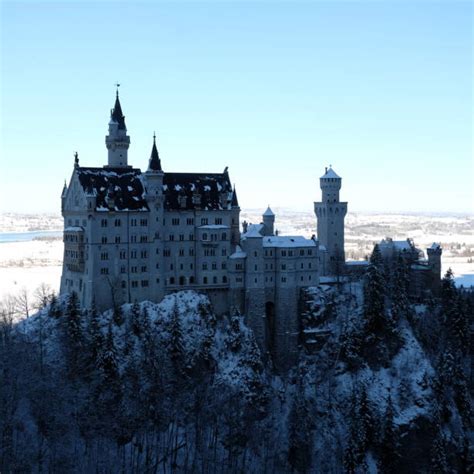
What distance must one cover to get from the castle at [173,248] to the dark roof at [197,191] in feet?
0.46

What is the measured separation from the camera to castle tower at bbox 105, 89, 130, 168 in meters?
99.3

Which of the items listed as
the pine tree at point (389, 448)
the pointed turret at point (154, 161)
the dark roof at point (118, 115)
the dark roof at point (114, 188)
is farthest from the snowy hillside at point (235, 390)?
Result: the dark roof at point (118, 115)

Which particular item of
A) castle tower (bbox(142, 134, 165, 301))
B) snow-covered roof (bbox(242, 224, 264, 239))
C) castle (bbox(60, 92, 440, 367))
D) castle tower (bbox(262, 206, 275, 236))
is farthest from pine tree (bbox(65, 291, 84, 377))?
castle tower (bbox(262, 206, 275, 236))

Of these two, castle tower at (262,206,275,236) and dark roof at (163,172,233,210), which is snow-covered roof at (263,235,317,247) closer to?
castle tower at (262,206,275,236)

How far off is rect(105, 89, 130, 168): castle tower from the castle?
0.13 meters

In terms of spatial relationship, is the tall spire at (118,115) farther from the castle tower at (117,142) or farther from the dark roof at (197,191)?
the dark roof at (197,191)

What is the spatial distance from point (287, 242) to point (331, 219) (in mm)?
12460

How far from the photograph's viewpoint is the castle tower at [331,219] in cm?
10788

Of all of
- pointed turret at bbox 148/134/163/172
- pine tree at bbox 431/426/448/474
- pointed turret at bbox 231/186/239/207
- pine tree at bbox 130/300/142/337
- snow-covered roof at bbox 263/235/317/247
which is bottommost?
pine tree at bbox 431/426/448/474

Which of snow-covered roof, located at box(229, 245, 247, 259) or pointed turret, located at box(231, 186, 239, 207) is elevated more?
pointed turret, located at box(231, 186, 239, 207)

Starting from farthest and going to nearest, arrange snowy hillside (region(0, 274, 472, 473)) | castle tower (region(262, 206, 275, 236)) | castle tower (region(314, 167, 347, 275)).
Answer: castle tower (region(314, 167, 347, 275)), castle tower (region(262, 206, 275, 236)), snowy hillside (region(0, 274, 472, 473))

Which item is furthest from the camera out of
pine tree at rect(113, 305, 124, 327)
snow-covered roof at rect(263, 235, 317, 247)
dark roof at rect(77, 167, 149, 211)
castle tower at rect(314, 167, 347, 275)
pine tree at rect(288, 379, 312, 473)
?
castle tower at rect(314, 167, 347, 275)

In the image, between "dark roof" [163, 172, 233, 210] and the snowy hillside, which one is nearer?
the snowy hillside

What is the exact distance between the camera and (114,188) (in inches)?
3632
